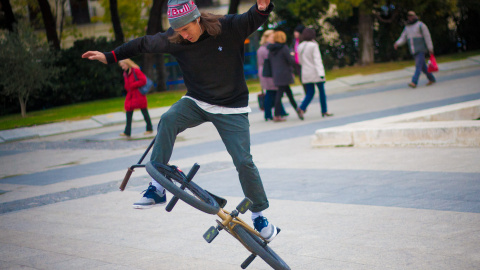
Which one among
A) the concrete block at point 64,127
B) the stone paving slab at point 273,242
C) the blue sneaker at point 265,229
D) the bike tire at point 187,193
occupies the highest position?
the bike tire at point 187,193

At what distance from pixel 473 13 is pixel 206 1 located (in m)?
21.5

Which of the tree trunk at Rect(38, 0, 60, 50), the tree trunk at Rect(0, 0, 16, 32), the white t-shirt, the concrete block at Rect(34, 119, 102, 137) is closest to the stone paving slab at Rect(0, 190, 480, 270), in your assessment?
the white t-shirt

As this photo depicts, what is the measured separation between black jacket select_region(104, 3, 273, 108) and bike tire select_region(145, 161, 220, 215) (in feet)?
2.38

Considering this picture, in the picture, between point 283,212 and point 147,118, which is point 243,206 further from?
point 147,118

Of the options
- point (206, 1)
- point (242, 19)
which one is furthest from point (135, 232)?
point (206, 1)

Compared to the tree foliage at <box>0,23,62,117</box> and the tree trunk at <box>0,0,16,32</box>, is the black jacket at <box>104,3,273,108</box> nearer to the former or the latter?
the tree foliage at <box>0,23,62,117</box>

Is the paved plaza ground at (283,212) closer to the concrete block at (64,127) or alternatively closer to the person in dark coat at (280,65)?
the person in dark coat at (280,65)

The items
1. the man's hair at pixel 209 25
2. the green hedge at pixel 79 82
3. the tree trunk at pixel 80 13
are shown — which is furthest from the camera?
the tree trunk at pixel 80 13

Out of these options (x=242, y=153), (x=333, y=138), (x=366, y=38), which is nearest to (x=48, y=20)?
(x=366, y=38)

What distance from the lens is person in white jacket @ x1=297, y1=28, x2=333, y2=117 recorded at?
14062 millimetres

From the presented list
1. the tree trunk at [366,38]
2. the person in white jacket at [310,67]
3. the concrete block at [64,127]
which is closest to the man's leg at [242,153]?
the person in white jacket at [310,67]

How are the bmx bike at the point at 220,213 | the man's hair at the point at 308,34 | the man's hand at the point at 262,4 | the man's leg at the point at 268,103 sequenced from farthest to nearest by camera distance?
the man's leg at the point at 268,103, the man's hair at the point at 308,34, the man's hand at the point at 262,4, the bmx bike at the point at 220,213

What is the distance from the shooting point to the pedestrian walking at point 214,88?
429 cm

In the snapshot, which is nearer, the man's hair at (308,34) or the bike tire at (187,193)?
the bike tire at (187,193)
